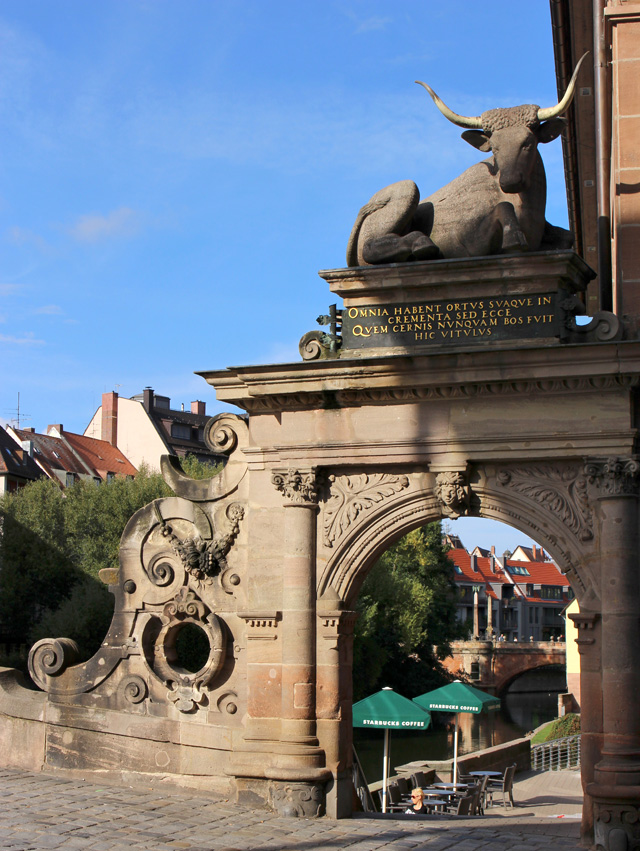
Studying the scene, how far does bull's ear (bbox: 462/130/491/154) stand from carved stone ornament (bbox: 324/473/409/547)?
3.64 meters

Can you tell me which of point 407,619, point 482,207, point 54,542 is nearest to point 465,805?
point 482,207

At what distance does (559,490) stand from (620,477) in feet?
2.14

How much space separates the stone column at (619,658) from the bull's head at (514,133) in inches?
125

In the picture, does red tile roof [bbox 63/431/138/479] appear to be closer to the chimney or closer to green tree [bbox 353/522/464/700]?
the chimney

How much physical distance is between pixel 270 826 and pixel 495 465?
13.4ft

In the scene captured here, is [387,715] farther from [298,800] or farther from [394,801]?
[298,800]

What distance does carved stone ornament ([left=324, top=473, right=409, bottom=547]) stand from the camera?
11.6 m

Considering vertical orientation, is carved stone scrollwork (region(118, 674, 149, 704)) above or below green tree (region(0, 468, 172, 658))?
below

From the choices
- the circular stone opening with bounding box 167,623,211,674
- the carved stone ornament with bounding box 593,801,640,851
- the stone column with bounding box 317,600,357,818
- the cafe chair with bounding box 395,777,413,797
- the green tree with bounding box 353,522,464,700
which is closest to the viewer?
the carved stone ornament with bounding box 593,801,640,851

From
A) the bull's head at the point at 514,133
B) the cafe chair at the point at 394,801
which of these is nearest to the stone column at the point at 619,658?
the bull's head at the point at 514,133

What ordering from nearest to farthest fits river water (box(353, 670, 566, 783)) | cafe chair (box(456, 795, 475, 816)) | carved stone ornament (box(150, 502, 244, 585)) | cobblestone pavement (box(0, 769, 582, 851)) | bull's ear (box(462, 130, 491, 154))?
cobblestone pavement (box(0, 769, 582, 851)) < bull's ear (box(462, 130, 491, 154)) < carved stone ornament (box(150, 502, 244, 585)) < cafe chair (box(456, 795, 475, 816)) < river water (box(353, 670, 566, 783))

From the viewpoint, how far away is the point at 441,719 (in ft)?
160

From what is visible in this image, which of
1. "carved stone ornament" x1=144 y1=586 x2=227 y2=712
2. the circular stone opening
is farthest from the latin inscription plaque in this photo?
the circular stone opening

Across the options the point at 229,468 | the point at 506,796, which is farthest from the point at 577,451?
the point at 506,796
